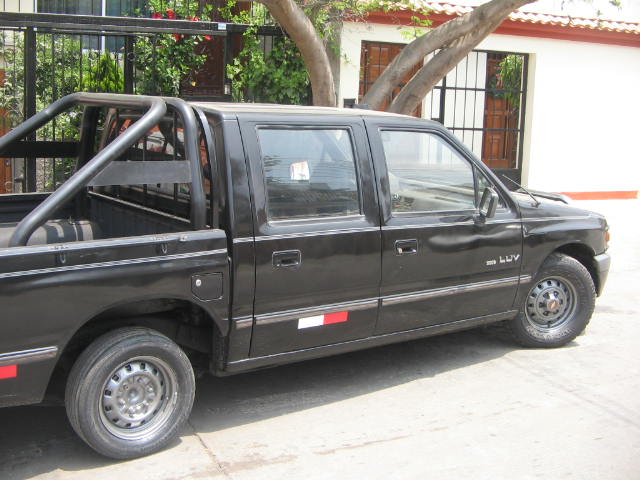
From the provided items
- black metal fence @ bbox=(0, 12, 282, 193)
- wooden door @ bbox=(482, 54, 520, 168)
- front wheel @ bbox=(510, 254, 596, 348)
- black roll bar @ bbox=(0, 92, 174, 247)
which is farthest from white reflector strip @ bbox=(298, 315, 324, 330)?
wooden door @ bbox=(482, 54, 520, 168)

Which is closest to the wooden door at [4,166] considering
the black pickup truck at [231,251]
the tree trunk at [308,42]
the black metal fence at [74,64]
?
the black metal fence at [74,64]

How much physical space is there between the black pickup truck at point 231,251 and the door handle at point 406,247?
0.01 m

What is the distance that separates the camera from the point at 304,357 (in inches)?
189

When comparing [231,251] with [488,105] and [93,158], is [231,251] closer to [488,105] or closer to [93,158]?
[93,158]

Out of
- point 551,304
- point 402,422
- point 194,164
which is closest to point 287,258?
point 194,164

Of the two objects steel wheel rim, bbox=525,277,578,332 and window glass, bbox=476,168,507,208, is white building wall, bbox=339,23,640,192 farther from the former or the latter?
window glass, bbox=476,168,507,208

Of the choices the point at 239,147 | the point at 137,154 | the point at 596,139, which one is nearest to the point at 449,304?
the point at 239,147

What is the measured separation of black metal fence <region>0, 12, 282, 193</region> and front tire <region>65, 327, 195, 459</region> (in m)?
4.87

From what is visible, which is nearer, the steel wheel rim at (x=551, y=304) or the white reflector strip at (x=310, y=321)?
the white reflector strip at (x=310, y=321)

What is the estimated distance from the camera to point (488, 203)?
5.49 meters

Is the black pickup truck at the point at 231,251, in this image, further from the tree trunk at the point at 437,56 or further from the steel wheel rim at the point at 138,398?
the tree trunk at the point at 437,56

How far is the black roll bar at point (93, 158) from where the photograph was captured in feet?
12.5

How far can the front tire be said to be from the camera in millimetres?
3986

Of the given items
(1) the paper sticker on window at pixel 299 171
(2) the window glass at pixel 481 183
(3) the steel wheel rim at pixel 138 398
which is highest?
(1) the paper sticker on window at pixel 299 171
